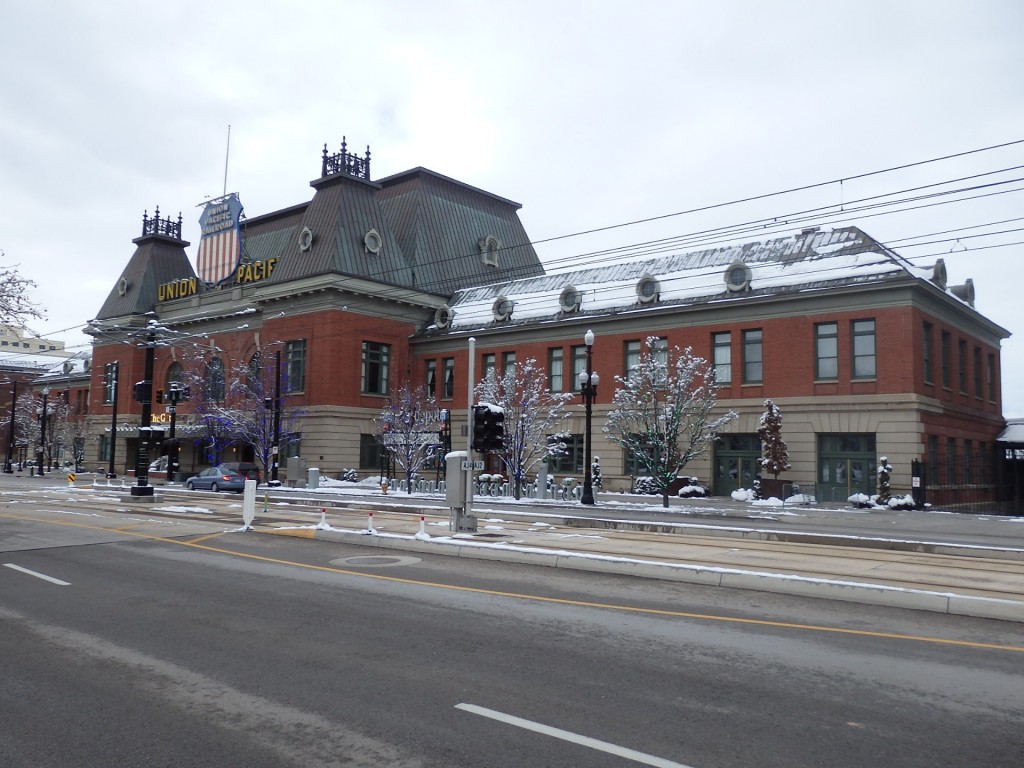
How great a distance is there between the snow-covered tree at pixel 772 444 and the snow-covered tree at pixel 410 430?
16.6 meters

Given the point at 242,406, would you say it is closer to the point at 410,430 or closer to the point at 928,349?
the point at 410,430

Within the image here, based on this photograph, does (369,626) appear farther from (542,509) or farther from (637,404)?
(637,404)

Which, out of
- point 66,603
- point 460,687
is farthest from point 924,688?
point 66,603

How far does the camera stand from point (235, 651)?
7.50 meters

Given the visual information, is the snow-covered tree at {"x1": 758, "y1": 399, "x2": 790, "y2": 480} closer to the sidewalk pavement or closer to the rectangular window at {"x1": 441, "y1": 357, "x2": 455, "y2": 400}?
the sidewalk pavement

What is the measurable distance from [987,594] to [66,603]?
38.9 feet

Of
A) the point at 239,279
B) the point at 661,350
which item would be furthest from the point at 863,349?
the point at 239,279

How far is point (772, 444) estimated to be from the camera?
114 ft

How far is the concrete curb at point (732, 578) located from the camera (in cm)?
973

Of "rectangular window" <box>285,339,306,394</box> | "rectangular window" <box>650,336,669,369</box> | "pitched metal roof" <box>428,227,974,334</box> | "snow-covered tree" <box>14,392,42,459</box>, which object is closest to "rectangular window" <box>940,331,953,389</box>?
"pitched metal roof" <box>428,227,974,334</box>

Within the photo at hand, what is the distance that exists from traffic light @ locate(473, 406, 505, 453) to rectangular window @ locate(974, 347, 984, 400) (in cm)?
3403

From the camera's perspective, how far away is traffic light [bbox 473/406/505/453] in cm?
1748

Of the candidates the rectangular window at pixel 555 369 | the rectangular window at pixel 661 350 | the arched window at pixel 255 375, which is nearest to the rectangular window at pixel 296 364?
the arched window at pixel 255 375

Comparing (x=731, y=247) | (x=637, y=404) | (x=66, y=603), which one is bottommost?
(x=66, y=603)
